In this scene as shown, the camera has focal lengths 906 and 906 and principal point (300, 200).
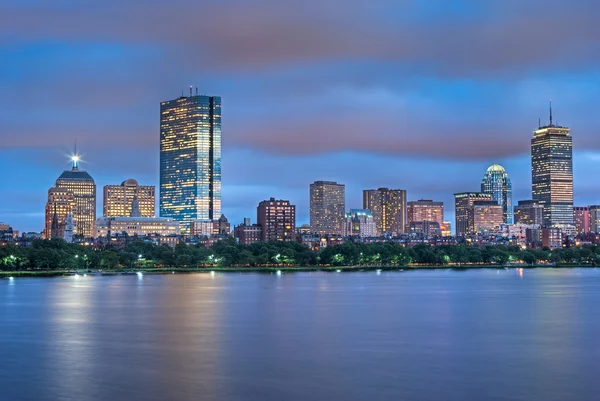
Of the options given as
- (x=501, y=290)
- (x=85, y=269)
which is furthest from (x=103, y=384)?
(x=85, y=269)

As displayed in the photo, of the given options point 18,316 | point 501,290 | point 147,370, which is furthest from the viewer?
point 501,290

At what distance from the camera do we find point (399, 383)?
145ft

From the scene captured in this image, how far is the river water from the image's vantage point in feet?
141

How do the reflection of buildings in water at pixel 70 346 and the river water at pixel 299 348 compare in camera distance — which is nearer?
the river water at pixel 299 348

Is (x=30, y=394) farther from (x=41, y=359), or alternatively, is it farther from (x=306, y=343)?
(x=306, y=343)

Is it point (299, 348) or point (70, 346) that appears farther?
point (70, 346)

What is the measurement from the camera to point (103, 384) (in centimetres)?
4409

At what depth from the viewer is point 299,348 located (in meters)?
56.7

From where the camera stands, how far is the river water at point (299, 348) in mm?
42844

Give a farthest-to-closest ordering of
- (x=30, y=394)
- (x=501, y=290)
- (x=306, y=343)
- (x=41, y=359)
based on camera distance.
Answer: (x=501, y=290) → (x=306, y=343) → (x=41, y=359) → (x=30, y=394)

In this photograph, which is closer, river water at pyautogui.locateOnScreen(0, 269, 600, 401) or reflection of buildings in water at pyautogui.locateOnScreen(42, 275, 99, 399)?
river water at pyautogui.locateOnScreen(0, 269, 600, 401)

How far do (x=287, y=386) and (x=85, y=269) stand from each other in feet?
472

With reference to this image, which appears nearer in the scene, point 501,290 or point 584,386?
point 584,386

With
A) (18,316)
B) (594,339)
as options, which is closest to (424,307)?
(594,339)
